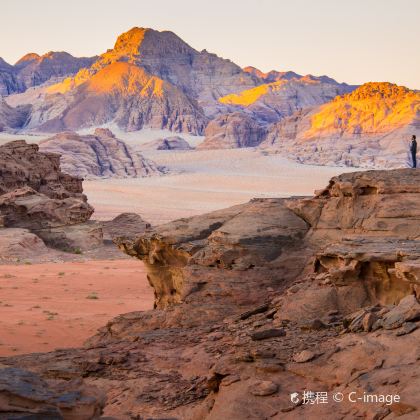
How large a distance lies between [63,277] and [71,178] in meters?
10.8

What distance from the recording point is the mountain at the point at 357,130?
8306 cm

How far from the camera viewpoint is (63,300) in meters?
16.8

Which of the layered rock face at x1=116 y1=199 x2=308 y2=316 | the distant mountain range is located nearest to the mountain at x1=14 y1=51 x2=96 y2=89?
the distant mountain range

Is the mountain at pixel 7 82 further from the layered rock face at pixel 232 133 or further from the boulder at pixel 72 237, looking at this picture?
the boulder at pixel 72 237

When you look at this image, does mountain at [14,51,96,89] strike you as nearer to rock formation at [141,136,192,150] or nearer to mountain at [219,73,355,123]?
mountain at [219,73,355,123]

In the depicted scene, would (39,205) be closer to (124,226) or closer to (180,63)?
(124,226)

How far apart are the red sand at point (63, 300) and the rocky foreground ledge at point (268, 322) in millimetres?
1946

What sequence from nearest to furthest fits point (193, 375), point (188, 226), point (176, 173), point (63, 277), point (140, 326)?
1. point (193, 375)
2. point (140, 326)
3. point (188, 226)
4. point (63, 277)
5. point (176, 173)

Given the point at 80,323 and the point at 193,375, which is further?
the point at 80,323

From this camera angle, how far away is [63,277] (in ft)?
66.3

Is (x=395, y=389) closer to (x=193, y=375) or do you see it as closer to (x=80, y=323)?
(x=193, y=375)

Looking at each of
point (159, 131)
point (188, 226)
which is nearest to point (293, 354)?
point (188, 226)

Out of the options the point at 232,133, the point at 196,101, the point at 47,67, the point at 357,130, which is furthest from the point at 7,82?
the point at 357,130

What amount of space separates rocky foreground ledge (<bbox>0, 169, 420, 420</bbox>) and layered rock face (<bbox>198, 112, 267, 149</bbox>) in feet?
287
